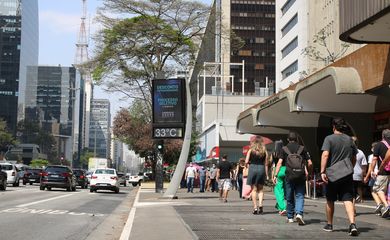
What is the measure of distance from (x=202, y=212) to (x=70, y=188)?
21424 mm

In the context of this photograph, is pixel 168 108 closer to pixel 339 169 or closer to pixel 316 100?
pixel 316 100

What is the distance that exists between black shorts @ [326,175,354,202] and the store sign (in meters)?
14.3

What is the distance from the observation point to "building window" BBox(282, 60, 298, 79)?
71156 mm

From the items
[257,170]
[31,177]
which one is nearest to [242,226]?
[257,170]

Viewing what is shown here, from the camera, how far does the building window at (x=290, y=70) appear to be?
233ft

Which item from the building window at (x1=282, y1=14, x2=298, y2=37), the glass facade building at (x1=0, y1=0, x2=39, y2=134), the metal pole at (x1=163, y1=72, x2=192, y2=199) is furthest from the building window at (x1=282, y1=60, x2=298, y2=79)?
the glass facade building at (x1=0, y1=0, x2=39, y2=134)

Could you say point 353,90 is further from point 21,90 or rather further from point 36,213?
point 21,90

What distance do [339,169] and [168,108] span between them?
1468 centimetres

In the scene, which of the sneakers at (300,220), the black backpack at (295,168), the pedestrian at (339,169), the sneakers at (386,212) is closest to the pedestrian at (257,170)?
the black backpack at (295,168)

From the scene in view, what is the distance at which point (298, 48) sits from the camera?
70062 mm

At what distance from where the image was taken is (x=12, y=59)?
14125cm

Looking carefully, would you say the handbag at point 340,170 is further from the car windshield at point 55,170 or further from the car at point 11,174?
the car at point 11,174

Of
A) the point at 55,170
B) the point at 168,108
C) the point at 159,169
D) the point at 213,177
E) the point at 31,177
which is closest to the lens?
the point at 168,108

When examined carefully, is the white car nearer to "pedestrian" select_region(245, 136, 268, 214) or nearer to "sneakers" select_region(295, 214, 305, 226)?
"pedestrian" select_region(245, 136, 268, 214)
